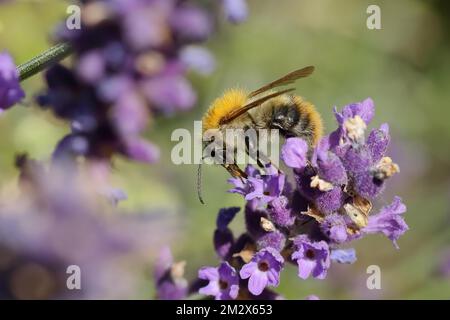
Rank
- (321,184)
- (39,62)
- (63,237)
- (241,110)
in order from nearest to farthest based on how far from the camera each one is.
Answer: (321,184) → (39,62) → (241,110) → (63,237)

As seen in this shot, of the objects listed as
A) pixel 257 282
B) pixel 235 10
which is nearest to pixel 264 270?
pixel 257 282

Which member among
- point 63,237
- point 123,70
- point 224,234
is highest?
point 123,70

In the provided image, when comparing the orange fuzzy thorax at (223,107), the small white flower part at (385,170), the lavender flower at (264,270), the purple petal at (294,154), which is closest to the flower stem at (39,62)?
the orange fuzzy thorax at (223,107)

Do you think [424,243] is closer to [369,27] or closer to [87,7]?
[369,27]

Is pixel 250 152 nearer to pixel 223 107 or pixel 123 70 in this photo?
pixel 223 107

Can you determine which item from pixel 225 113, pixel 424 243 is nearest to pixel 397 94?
pixel 424 243

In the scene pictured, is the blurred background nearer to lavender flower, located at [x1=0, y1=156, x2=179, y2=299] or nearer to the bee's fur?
lavender flower, located at [x1=0, y1=156, x2=179, y2=299]
